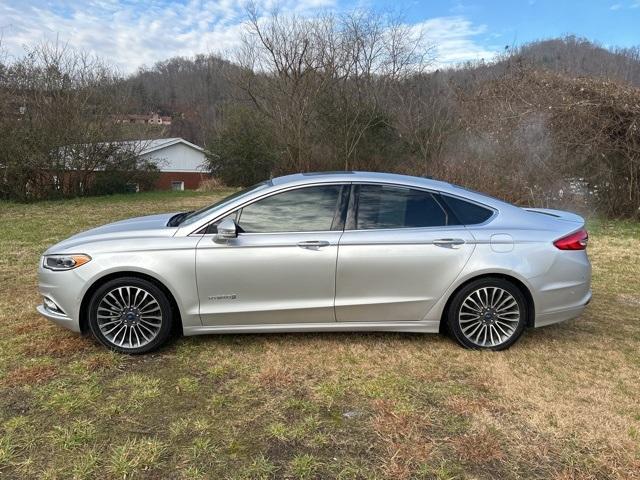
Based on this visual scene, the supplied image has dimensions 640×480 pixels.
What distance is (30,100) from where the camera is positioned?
17.5 m

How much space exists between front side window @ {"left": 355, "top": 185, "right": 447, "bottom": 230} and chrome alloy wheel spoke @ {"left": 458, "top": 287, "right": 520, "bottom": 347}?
69 cm

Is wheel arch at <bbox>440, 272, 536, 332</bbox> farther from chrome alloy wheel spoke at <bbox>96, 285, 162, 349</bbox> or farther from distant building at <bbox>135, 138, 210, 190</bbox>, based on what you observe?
distant building at <bbox>135, 138, 210, 190</bbox>

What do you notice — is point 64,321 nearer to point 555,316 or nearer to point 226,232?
point 226,232

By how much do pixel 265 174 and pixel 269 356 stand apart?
82.4 ft

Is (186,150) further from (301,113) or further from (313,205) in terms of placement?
(313,205)

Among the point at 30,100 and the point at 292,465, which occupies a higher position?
the point at 30,100

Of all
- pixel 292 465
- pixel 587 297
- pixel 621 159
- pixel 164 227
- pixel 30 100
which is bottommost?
pixel 292 465

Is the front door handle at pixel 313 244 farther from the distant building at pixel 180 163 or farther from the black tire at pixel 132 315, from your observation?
the distant building at pixel 180 163

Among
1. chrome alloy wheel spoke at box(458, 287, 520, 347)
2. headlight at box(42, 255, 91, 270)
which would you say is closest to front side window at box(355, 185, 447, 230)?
chrome alloy wheel spoke at box(458, 287, 520, 347)

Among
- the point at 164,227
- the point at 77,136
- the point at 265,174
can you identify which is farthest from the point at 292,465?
the point at 265,174

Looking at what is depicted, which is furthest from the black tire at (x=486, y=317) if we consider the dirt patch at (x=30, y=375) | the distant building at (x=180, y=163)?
the distant building at (x=180, y=163)

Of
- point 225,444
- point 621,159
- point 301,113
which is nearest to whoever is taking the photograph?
point 225,444

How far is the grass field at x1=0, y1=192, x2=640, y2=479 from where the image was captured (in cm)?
272

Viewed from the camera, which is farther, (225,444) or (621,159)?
(621,159)
